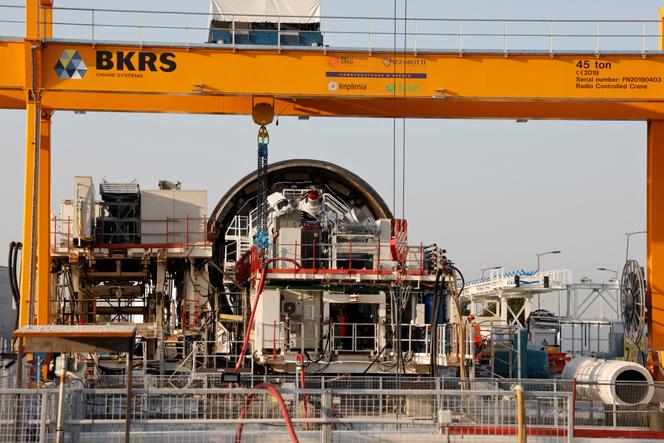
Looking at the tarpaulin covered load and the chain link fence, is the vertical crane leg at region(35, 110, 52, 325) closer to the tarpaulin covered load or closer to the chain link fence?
the tarpaulin covered load

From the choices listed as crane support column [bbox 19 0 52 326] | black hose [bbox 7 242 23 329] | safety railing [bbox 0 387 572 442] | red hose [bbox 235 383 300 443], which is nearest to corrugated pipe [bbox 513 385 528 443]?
safety railing [bbox 0 387 572 442]

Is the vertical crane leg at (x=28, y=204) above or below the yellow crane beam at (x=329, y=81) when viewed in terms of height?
below

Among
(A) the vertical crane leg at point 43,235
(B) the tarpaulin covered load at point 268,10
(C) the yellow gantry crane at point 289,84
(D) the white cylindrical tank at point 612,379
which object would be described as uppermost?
(B) the tarpaulin covered load at point 268,10

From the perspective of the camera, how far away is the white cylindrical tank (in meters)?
22.9

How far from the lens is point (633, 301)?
28297 mm

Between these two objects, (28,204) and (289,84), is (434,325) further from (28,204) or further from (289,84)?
(28,204)

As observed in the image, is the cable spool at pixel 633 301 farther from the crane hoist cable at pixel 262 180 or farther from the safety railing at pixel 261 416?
the safety railing at pixel 261 416

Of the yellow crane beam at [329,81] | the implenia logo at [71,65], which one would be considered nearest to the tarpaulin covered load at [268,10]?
the yellow crane beam at [329,81]

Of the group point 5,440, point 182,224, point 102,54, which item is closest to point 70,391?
point 5,440

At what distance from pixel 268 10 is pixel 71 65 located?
5.23m

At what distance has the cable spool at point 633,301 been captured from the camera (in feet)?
90.5

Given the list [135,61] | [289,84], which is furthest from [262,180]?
[135,61]

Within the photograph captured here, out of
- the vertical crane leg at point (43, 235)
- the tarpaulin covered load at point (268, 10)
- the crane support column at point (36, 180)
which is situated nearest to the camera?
the crane support column at point (36, 180)

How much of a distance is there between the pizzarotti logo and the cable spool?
41.6 ft
